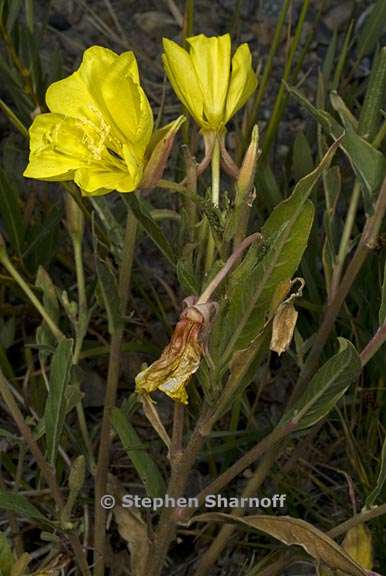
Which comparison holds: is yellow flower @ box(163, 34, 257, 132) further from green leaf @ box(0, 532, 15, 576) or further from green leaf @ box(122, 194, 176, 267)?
green leaf @ box(0, 532, 15, 576)

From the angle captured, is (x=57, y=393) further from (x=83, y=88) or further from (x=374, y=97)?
(x=374, y=97)

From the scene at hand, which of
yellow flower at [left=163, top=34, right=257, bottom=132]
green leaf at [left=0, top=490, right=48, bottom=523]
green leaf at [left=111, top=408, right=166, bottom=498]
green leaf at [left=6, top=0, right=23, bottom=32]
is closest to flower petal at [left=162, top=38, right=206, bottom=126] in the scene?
yellow flower at [left=163, top=34, right=257, bottom=132]

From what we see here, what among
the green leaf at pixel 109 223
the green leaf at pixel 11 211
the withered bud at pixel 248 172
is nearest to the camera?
the withered bud at pixel 248 172

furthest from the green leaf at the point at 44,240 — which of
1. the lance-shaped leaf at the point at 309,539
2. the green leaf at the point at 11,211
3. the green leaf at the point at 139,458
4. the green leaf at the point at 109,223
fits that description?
the lance-shaped leaf at the point at 309,539

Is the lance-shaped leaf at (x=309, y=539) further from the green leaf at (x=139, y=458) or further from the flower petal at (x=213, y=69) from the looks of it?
the flower petal at (x=213, y=69)

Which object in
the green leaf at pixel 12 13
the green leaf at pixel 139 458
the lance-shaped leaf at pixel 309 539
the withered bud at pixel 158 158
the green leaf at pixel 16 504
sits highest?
the withered bud at pixel 158 158

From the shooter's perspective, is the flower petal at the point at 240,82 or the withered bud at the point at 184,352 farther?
the flower petal at the point at 240,82

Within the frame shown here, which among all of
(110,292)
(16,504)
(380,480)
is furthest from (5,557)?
(380,480)

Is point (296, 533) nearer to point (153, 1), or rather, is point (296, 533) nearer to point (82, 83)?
point (82, 83)
